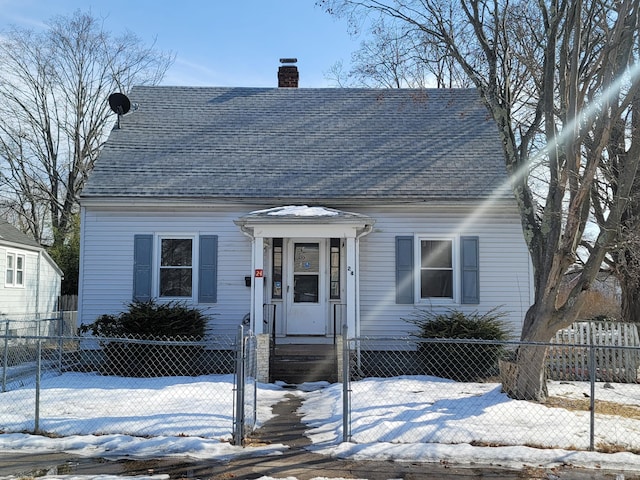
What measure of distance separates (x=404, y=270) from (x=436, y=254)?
834mm

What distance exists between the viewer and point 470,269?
13.3 metres

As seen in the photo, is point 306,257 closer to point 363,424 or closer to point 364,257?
point 364,257


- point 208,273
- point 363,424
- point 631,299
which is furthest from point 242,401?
point 631,299

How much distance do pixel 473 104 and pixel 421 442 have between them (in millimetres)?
11693

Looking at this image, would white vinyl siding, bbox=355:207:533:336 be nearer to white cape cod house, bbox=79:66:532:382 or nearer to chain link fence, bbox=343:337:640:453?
white cape cod house, bbox=79:66:532:382

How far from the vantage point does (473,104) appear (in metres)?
16.5

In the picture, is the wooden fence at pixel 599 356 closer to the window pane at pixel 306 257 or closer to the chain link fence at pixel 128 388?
the window pane at pixel 306 257

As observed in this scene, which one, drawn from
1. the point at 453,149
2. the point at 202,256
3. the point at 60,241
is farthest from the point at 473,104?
the point at 60,241

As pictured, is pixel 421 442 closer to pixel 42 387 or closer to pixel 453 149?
pixel 42 387

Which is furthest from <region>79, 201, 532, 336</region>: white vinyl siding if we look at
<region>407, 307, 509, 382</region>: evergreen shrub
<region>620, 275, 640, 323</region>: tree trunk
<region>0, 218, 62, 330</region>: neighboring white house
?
<region>0, 218, 62, 330</region>: neighboring white house

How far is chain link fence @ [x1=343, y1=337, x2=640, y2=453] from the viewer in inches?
283

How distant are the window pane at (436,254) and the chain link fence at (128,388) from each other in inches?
185

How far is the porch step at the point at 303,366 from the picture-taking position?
11.5 metres

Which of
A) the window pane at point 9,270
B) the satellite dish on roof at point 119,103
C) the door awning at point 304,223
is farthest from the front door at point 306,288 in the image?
the window pane at point 9,270
